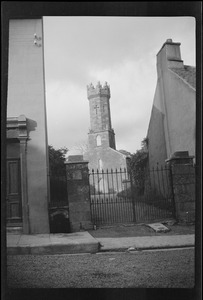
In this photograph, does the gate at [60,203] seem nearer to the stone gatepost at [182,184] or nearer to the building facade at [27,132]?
the building facade at [27,132]

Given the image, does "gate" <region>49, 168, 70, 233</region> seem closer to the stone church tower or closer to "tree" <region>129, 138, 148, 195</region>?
the stone church tower

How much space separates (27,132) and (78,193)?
2166mm

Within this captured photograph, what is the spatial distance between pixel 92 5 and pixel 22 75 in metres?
1.65

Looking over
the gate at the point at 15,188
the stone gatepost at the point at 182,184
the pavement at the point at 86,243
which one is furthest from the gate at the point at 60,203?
the stone gatepost at the point at 182,184

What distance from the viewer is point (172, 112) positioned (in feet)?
15.3

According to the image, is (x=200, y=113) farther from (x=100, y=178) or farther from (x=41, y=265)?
(x=100, y=178)

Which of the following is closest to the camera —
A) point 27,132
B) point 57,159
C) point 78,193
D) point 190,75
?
point 190,75

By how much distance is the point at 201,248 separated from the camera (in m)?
1.79

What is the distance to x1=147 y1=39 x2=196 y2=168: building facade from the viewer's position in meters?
3.92

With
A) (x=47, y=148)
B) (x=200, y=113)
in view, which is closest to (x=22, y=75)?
(x=47, y=148)

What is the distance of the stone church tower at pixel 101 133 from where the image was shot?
132 inches

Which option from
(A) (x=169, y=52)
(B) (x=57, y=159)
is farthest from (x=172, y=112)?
(B) (x=57, y=159)

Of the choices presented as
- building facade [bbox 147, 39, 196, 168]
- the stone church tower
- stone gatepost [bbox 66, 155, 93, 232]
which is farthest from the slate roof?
stone gatepost [bbox 66, 155, 93, 232]

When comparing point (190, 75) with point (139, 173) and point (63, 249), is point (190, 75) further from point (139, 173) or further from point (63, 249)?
point (63, 249)
